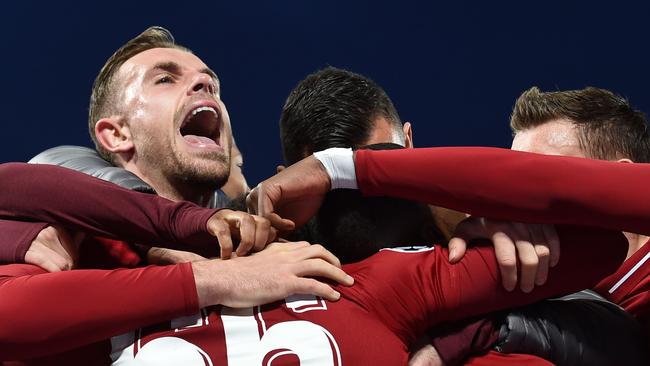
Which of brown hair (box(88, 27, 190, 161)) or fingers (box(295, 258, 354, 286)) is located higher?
brown hair (box(88, 27, 190, 161))

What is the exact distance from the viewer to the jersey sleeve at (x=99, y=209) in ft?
3.13

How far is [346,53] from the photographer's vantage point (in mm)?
4566

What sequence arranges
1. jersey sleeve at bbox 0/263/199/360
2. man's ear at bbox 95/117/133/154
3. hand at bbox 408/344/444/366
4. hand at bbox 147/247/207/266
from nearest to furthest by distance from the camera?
jersey sleeve at bbox 0/263/199/360, hand at bbox 408/344/444/366, hand at bbox 147/247/207/266, man's ear at bbox 95/117/133/154

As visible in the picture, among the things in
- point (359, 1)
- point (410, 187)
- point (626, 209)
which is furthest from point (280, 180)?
point (359, 1)

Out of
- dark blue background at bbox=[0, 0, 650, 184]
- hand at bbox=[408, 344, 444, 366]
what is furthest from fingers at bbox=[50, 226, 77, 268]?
dark blue background at bbox=[0, 0, 650, 184]

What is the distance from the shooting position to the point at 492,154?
34.3 inches

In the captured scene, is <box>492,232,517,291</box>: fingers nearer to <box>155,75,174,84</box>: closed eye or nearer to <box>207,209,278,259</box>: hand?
<box>207,209,278,259</box>: hand

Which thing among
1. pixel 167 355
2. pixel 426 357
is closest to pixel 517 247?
pixel 426 357

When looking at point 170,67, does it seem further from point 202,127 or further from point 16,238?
point 16,238

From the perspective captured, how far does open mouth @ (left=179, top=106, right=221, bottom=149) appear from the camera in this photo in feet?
5.03

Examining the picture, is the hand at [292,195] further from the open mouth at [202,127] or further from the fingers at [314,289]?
the open mouth at [202,127]

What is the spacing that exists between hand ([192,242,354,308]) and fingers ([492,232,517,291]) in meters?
0.17

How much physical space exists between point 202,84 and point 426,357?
2.88ft

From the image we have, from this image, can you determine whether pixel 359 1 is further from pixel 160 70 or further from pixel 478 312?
pixel 478 312
